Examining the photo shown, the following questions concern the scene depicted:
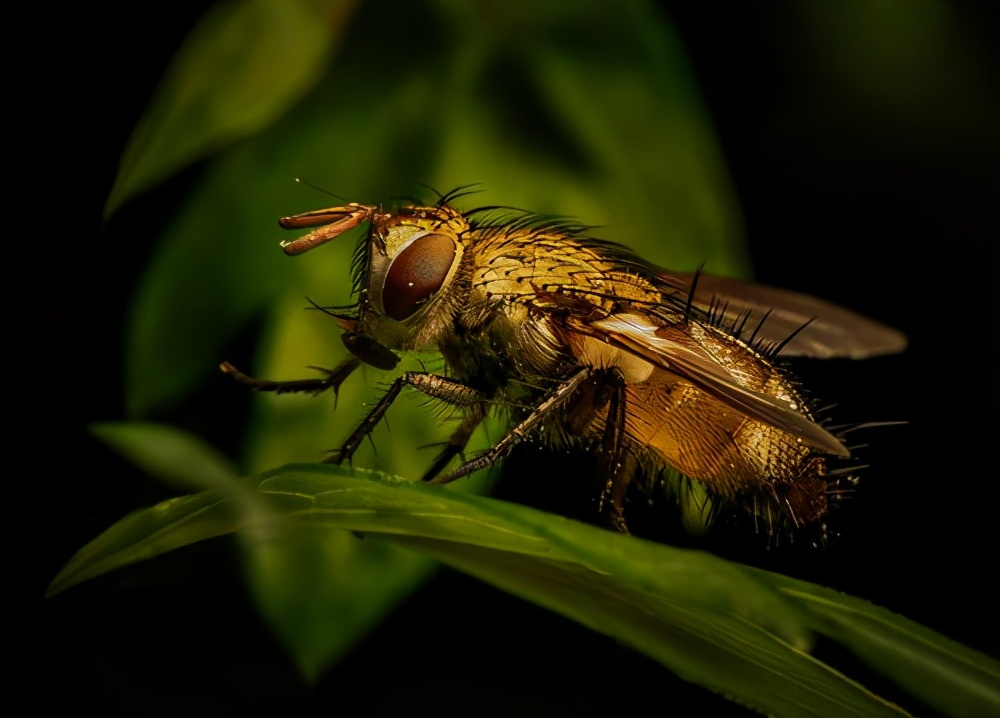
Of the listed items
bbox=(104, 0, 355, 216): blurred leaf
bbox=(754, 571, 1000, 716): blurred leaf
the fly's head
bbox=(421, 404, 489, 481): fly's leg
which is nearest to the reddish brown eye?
the fly's head

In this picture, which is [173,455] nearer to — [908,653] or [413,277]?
[413,277]

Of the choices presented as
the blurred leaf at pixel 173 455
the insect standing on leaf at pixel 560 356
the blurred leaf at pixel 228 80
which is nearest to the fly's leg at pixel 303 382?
the insect standing on leaf at pixel 560 356

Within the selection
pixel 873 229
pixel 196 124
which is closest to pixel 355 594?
pixel 196 124

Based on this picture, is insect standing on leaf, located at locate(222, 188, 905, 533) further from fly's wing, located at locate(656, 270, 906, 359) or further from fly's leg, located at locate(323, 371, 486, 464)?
fly's wing, located at locate(656, 270, 906, 359)

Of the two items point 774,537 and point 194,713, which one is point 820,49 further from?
point 194,713

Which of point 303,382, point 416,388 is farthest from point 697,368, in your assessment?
point 303,382

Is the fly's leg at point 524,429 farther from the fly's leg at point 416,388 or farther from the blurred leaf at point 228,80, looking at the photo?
the blurred leaf at point 228,80
